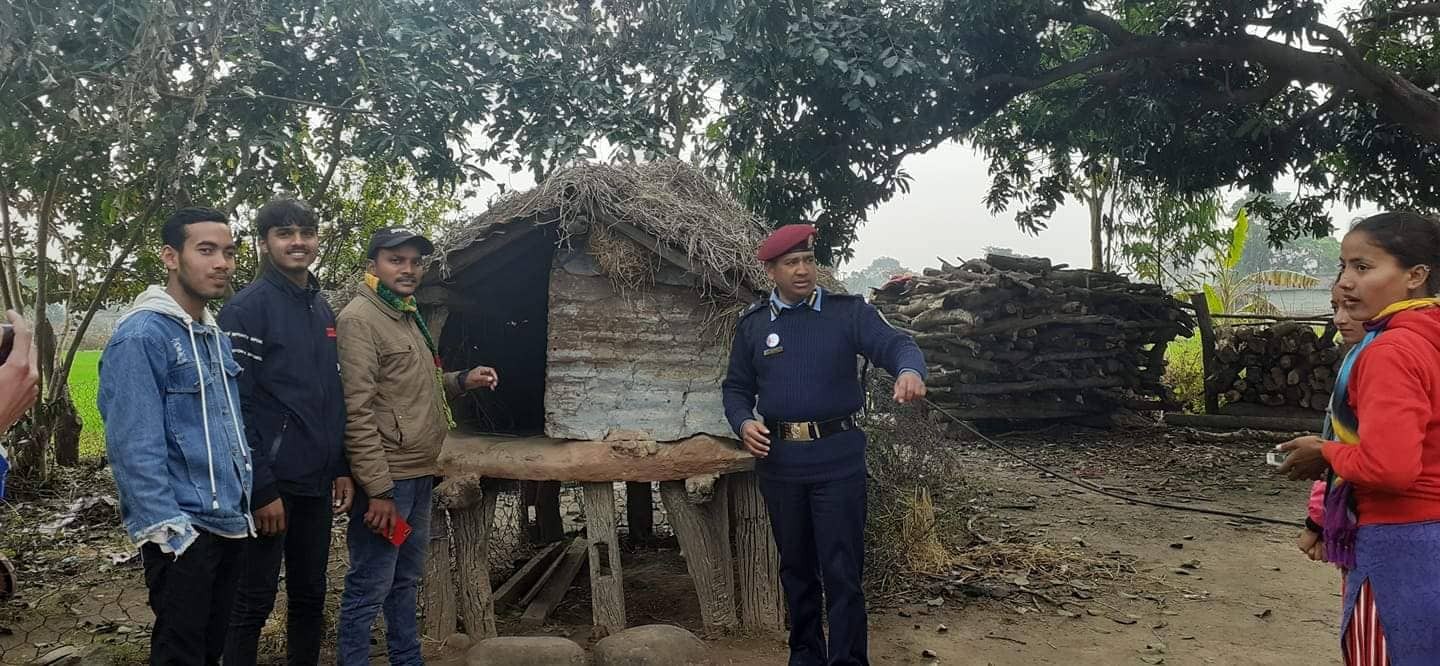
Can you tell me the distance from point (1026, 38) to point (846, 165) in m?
2.17

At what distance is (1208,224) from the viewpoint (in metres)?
16.2

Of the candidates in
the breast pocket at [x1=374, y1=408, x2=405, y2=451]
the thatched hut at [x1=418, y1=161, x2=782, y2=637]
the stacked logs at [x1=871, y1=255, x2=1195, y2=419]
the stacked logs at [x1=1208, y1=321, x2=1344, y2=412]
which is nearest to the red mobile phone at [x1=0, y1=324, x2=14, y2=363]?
the breast pocket at [x1=374, y1=408, x2=405, y2=451]

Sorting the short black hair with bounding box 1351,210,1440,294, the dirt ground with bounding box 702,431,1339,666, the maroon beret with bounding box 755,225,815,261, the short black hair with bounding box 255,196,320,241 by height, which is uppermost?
the short black hair with bounding box 255,196,320,241

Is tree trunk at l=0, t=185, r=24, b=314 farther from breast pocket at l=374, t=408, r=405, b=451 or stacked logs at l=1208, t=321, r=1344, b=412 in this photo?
stacked logs at l=1208, t=321, r=1344, b=412

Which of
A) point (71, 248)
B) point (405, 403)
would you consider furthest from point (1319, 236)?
point (71, 248)

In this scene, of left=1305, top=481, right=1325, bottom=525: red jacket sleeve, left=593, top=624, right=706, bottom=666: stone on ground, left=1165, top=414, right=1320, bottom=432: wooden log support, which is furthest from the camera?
left=1165, top=414, right=1320, bottom=432: wooden log support

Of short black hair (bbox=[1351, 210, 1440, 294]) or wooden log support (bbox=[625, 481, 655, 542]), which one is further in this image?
wooden log support (bbox=[625, 481, 655, 542])

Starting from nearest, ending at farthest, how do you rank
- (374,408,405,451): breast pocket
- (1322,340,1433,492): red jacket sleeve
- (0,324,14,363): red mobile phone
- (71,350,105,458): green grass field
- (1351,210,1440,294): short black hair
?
1. (0,324,14,363): red mobile phone
2. (1322,340,1433,492): red jacket sleeve
3. (1351,210,1440,294): short black hair
4. (374,408,405,451): breast pocket
5. (71,350,105,458): green grass field

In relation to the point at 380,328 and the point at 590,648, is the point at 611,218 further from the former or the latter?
the point at 590,648

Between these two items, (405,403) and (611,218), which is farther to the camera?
(611,218)

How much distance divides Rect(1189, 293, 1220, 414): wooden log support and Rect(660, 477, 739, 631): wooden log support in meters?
9.68

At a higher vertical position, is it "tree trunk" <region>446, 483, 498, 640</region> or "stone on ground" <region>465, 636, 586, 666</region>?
"tree trunk" <region>446, 483, 498, 640</region>

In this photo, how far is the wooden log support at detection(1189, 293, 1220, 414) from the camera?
12.0m

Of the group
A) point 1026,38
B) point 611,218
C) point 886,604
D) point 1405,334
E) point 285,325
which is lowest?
point 886,604
